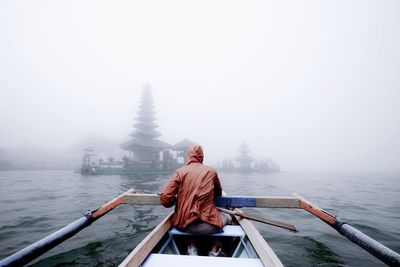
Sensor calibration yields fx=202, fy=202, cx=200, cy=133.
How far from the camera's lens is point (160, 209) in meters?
7.94

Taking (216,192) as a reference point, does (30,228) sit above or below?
below

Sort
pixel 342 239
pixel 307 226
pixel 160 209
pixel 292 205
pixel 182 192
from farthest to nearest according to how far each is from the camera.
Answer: pixel 160 209 < pixel 307 226 < pixel 342 239 < pixel 292 205 < pixel 182 192

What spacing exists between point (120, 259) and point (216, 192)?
2.15 meters

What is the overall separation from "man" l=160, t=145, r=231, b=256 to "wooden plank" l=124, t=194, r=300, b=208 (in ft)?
3.19

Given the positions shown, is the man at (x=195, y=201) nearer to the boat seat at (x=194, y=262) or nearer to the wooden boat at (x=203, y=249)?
the wooden boat at (x=203, y=249)

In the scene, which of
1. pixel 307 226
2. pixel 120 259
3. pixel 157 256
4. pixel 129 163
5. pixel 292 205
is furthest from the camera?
pixel 129 163

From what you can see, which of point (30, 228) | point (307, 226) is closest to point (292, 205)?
point (307, 226)

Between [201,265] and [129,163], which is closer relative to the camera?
[201,265]

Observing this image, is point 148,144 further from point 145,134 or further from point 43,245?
point 43,245

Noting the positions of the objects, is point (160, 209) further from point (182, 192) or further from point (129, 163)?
Result: point (129, 163)

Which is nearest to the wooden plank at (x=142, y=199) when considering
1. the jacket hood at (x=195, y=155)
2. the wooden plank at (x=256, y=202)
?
the wooden plank at (x=256, y=202)

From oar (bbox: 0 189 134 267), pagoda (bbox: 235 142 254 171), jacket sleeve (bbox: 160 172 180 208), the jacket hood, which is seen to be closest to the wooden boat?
jacket sleeve (bbox: 160 172 180 208)

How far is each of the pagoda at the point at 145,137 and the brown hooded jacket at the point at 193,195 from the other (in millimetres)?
31530

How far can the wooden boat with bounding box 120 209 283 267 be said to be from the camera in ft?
7.45
